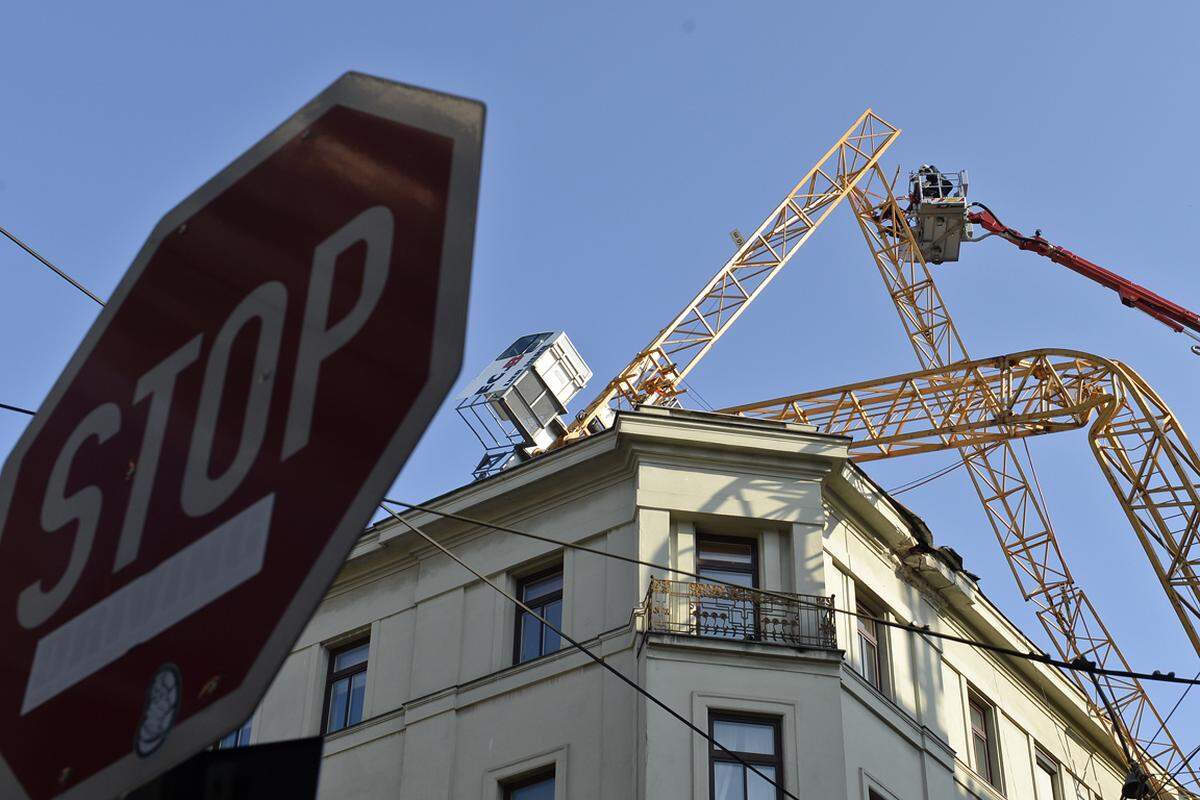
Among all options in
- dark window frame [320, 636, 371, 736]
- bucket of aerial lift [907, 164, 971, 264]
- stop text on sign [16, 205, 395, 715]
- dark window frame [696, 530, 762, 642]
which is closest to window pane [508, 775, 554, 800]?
dark window frame [696, 530, 762, 642]

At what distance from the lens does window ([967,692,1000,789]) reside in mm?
29719

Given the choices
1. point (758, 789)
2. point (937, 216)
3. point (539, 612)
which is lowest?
point (758, 789)

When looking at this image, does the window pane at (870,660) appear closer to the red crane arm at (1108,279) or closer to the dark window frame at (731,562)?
the dark window frame at (731,562)

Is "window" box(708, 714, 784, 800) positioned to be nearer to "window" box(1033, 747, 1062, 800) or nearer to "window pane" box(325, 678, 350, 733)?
"window pane" box(325, 678, 350, 733)

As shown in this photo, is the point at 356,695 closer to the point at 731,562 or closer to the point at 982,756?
the point at 731,562

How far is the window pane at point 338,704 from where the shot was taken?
2806cm

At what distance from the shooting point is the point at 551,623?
26.3m

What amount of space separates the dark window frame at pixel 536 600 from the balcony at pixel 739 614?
1854 mm

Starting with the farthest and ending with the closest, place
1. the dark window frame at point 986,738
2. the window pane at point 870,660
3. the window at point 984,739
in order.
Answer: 1. the window at point 984,739
2. the dark window frame at point 986,738
3. the window pane at point 870,660

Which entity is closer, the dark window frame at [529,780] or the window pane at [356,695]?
the dark window frame at [529,780]

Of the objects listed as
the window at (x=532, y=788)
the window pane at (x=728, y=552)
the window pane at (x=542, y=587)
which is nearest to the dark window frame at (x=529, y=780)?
the window at (x=532, y=788)

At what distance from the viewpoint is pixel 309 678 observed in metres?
28.7

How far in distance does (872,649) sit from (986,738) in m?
4.59

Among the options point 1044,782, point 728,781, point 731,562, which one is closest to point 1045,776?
point 1044,782
